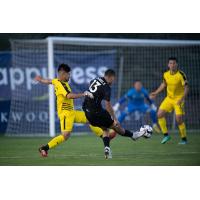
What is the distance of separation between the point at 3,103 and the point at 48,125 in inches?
40.3

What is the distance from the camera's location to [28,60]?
1537 cm

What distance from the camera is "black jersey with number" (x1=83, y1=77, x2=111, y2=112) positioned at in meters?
9.70

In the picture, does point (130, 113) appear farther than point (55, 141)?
Yes

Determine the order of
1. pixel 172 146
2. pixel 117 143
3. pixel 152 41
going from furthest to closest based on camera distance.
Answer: pixel 152 41 < pixel 117 143 < pixel 172 146

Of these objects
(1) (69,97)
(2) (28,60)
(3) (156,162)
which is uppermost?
(2) (28,60)

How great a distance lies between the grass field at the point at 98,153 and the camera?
9.62 metres

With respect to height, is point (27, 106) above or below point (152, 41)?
below

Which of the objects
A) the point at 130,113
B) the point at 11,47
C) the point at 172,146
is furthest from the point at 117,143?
the point at 11,47

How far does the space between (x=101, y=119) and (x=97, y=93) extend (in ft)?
1.09

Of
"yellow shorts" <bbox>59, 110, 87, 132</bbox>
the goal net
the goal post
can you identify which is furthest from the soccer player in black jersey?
the goal net

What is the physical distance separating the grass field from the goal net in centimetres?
173

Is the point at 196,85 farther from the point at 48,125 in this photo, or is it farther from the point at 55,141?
the point at 55,141

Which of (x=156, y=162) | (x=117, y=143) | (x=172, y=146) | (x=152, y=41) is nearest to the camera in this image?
(x=156, y=162)

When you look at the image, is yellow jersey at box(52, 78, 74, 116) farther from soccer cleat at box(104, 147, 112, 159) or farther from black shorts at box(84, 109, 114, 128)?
soccer cleat at box(104, 147, 112, 159)
